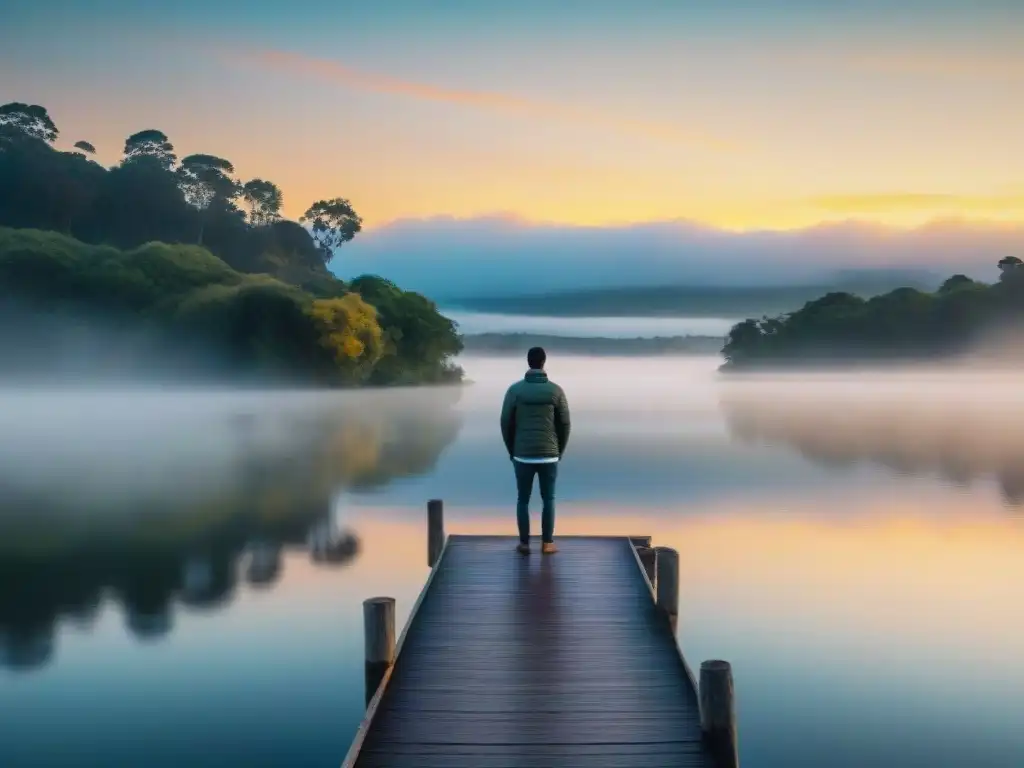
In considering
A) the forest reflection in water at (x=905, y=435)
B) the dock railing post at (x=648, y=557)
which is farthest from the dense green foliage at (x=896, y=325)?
the dock railing post at (x=648, y=557)

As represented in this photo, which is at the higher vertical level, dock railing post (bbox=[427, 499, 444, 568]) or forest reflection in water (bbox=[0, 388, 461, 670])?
dock railing post (bbox=[427, 499, 444, 568])

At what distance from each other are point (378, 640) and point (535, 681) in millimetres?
1525

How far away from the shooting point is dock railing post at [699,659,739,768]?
662 cm

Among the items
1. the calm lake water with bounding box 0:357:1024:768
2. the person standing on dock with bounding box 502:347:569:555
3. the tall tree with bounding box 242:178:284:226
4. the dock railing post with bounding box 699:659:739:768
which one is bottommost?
the calm lake water with bounding box 0:357:1024:768

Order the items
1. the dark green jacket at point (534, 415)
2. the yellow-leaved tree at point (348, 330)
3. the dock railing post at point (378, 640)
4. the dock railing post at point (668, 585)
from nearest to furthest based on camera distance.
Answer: the dock railing post at point (378, 640), the dock railing post at point (668, 585), the dark green jacket at point (534, 415), the yellow-leaved tree at point (348, 330)

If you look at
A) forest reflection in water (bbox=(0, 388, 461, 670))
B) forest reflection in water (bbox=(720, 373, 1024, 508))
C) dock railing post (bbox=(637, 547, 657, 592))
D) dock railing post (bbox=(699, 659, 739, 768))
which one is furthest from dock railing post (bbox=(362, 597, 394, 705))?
forest reflection in water (bbox=(720, 373, 1024, 508))

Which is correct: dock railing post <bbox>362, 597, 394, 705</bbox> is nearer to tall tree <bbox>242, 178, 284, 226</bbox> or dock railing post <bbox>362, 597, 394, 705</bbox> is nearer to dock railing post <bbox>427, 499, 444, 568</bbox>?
dock railing post <bbox>427, 499, 444, 568</bbox>

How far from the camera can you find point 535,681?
317 inches

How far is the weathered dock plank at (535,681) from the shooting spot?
6738 millimetres

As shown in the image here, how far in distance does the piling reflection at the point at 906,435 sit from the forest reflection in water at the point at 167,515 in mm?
20373

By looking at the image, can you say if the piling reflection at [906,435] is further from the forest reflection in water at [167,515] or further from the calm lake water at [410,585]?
the forest reflection in water at [167,515]

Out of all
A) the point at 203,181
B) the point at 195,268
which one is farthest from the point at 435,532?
the point at 203,181

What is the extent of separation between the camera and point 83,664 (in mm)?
12227

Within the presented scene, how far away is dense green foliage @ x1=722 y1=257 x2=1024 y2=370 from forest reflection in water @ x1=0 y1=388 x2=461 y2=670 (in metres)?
136
